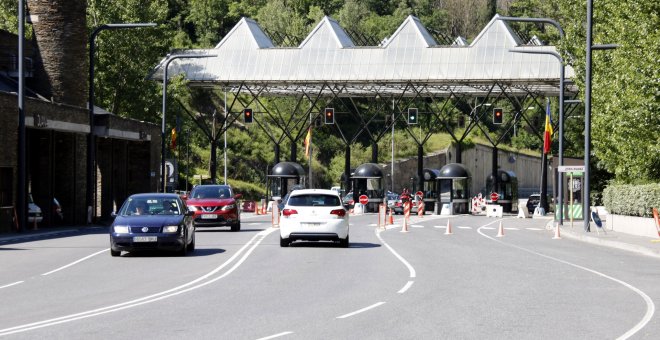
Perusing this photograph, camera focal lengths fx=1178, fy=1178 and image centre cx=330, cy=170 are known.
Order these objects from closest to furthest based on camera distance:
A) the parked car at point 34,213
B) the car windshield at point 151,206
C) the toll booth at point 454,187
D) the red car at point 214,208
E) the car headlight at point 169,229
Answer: the car headlight at point 169,229 < the car windshield at point 151,206 < the red car at point 214,208 < the parked car at point 34,213 < the toll booth at point 454,187

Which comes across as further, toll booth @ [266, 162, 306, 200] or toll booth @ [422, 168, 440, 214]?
toll booth @ [422, 168, 440, 214]

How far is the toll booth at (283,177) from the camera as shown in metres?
80.8

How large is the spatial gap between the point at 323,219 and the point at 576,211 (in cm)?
2534

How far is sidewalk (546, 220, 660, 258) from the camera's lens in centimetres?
3300

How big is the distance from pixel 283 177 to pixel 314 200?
4836 centimetres

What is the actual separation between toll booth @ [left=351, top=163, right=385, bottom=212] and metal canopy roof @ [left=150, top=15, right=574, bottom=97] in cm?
564

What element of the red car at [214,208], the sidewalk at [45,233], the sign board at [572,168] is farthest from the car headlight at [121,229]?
the sign board at [572,168]

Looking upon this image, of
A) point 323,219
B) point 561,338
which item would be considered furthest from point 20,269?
point 561,338

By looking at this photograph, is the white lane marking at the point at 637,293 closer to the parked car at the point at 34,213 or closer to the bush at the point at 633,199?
the bush at the point at 633,199

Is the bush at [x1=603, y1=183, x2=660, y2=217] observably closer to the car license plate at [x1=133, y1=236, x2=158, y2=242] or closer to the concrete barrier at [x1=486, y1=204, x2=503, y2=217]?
the car license plate at [x1=133, y1=236, x2=158, y2=242]

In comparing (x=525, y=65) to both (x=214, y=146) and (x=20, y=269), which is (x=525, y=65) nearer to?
(x=214, y=146)

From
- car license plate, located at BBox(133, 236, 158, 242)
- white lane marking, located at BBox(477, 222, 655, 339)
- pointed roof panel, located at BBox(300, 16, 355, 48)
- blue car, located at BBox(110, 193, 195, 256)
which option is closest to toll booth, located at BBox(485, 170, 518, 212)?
pointed roof panel, located at BBox(300, 16, 355, 48)

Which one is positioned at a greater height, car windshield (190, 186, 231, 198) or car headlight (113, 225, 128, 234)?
car windshield (190, 186, 231, 198)

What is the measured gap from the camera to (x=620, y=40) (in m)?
46.1
